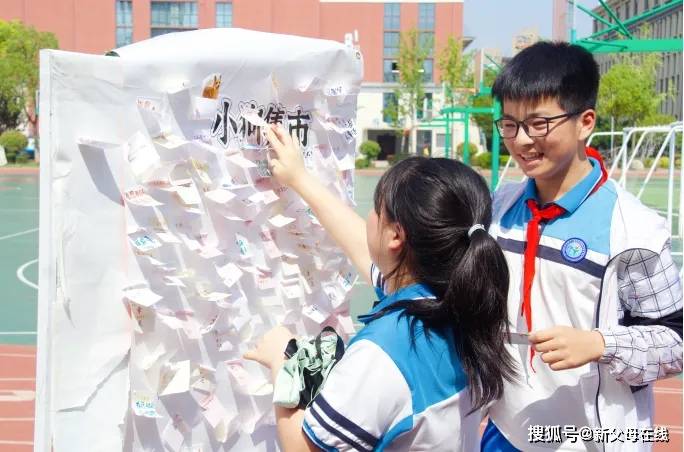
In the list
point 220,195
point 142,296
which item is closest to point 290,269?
point 220,195

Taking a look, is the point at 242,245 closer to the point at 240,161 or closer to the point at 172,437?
the point at 240,161

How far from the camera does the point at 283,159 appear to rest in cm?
184

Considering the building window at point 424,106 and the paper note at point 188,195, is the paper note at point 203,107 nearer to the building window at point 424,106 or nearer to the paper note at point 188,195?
the paper note at point 188,195

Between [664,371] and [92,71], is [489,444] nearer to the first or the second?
[664,371]

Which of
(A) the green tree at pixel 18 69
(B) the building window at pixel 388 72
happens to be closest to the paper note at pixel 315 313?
(A) the green tree at pixel 18 69

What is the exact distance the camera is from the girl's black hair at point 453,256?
1.25 m

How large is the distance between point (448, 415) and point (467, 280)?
0.21 m

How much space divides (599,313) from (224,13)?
3631 centimetres

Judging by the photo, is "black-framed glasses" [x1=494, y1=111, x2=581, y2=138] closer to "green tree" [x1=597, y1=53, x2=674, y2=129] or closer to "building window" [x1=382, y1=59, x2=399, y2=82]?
"green tree" [x1=597, y1=53, x2=674, y2=129]

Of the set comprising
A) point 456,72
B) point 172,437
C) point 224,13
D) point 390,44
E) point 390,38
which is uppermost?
point 224,13

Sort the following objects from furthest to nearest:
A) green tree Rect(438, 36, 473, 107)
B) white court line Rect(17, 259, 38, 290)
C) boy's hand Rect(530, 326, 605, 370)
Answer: green tree Rect(438, 36, 473, 107) → white court line Rect(17, 259, 38, 290) → boy's hand Rect(530, 326, 605, 370)

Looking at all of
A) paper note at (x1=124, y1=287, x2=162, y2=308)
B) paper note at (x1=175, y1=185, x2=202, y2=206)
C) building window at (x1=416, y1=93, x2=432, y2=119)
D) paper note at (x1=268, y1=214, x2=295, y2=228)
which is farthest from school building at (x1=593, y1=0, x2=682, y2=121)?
paper note at (x1=124, y1=287, x2=162, y2=308)

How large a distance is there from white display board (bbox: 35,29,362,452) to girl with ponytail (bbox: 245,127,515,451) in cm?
42

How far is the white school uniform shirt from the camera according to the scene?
147 centimetres
